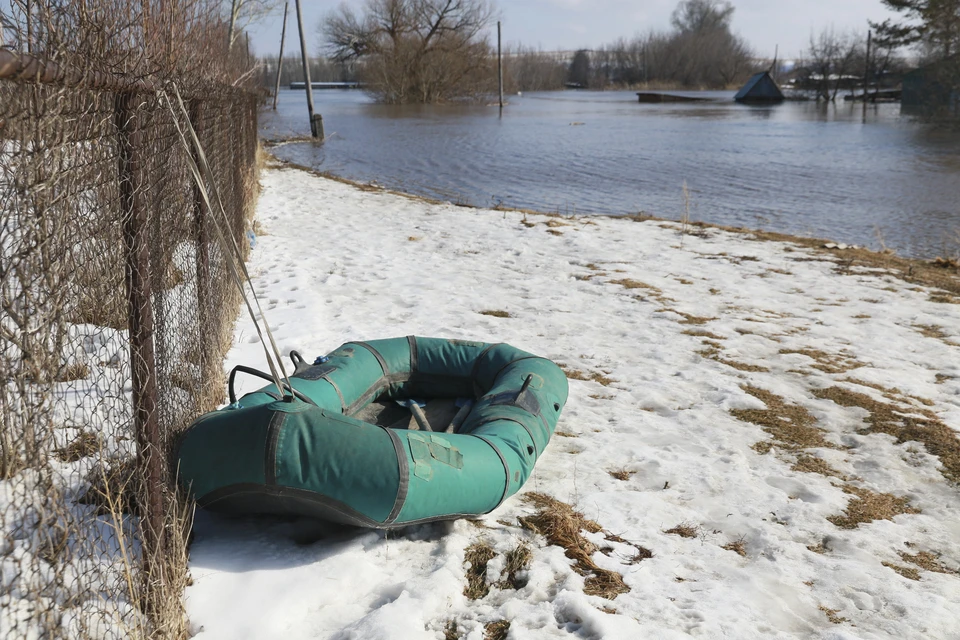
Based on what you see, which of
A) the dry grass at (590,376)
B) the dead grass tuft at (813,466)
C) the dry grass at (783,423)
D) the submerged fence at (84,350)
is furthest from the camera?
the dry grass at (590,376)

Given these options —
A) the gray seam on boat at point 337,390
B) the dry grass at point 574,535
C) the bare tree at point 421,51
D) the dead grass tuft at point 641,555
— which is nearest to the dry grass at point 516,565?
the dry grass at point 574,535

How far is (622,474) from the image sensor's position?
393 cm

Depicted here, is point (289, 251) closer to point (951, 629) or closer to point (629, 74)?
point (951, 629)

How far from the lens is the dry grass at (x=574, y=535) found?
2977 millimetres

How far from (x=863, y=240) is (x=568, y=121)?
26.6 metres

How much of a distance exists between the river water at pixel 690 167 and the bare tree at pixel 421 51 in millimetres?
15430

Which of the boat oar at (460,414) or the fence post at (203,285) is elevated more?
the fence post at (203,285)

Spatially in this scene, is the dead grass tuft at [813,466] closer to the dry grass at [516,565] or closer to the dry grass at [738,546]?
the dry grass at [738,546]

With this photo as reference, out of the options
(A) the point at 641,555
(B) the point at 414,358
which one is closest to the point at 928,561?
(A) the point at 641,555

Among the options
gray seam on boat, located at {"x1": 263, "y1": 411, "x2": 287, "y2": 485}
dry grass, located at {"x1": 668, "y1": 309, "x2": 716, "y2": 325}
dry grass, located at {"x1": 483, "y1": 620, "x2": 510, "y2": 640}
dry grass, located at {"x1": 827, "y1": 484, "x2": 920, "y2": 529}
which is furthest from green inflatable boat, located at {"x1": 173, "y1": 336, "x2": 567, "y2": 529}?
dry grass, located at {"x1": 668, "y1": 309, "x2": 716, "y2": 325}

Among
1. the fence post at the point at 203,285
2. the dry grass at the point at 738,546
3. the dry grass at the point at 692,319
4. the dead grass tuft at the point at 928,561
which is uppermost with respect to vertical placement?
the fence post at the point at 203,285

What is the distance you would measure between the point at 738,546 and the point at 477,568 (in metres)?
1.12

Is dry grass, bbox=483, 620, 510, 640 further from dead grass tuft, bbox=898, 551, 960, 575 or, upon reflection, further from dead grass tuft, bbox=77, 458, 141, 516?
dead grass tuft, bbox=898, 551, 960, 575

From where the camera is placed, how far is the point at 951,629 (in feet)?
9.05
